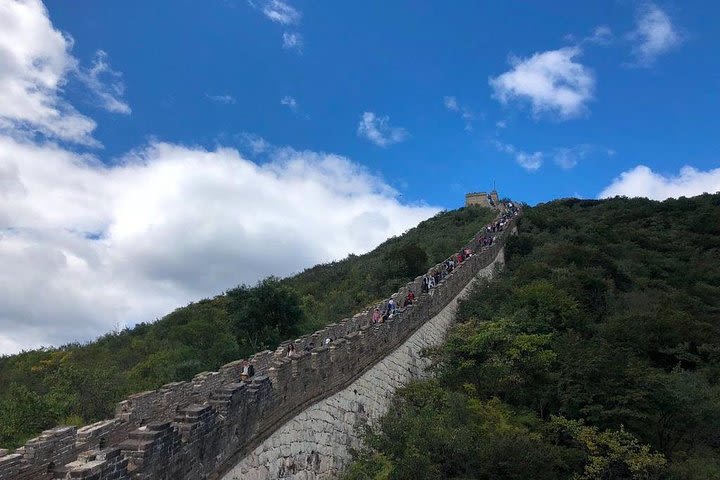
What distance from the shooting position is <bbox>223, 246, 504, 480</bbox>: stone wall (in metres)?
9.82

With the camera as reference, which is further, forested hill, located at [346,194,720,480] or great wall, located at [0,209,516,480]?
forested hill, located at [346,194,720,480]

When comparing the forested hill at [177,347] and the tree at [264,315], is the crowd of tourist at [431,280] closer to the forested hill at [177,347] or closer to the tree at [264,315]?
the forested hill at [177,347]

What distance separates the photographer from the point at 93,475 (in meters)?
5.56

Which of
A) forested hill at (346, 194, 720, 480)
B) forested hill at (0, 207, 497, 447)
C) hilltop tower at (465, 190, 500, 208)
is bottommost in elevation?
forested hill at (346, 194, 720, 480)

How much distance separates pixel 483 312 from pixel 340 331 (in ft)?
22.2

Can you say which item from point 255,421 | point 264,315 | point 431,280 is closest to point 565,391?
point 255,421

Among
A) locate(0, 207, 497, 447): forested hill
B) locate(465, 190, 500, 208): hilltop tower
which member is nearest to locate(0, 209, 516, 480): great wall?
locate(0, 207, 497, 447): forested hill

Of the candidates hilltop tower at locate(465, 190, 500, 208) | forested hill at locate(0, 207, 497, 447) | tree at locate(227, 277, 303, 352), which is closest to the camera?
forested hill at locate(0, 207, 497, 447)

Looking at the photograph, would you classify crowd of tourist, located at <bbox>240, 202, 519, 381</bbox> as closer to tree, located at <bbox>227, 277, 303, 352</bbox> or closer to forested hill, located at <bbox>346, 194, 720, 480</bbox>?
forested hill, located at <bbox>346, 194, 720, 480</bbox>

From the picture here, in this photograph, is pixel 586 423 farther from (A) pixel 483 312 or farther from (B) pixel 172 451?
(B) pixel 172 451

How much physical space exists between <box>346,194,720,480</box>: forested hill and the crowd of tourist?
6.19 feet

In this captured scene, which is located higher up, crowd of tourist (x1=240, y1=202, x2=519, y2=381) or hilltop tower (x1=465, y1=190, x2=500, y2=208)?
hilltop tower (x1=465, y1=190, x2=500, y2=208)

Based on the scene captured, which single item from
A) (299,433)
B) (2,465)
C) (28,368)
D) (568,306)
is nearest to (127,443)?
(2,465)

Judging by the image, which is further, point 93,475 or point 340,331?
point 340,331
